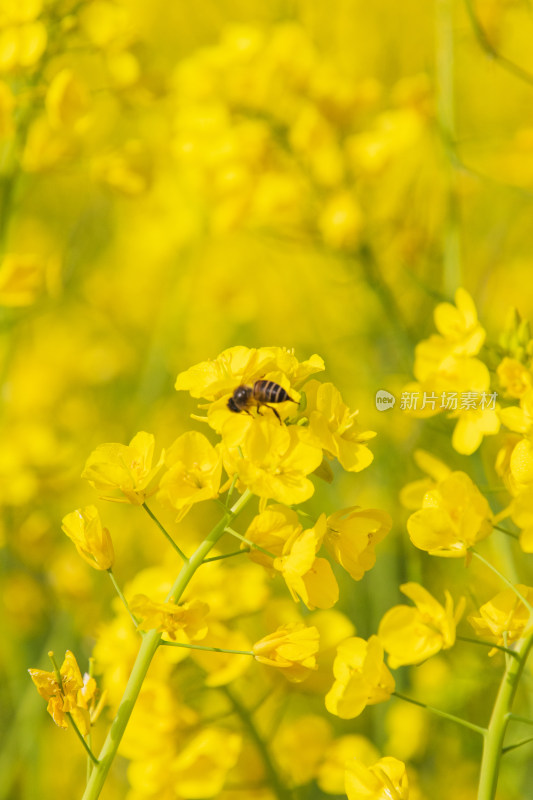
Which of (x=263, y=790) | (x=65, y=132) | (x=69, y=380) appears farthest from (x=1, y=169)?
(x=69, y=380)

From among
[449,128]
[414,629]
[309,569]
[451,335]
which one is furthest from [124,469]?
[449,128]

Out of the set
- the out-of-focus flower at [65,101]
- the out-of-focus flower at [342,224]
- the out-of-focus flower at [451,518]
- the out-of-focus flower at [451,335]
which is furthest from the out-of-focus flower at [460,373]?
the out-of-focus flower at [65,101]

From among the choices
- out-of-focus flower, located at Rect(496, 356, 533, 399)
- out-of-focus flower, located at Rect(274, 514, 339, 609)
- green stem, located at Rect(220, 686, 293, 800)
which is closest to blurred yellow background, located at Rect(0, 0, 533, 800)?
green stem, located at Rect(220, 686, 293, 800)

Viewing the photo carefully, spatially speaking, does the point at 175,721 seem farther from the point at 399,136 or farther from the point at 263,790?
the point at 399,136

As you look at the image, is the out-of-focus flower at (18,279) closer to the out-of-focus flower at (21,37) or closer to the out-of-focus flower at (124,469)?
the out-of-focus flower at (21,37)

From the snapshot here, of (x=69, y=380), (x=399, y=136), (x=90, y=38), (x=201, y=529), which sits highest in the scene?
(x=90, y=38)

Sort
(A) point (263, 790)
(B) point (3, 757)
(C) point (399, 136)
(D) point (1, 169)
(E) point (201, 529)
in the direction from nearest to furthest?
(A) point (263, 790) < (D) point (1, 169) < (B) point (3, 757) < (C) point (399, 136) < (E) point (201, 529)

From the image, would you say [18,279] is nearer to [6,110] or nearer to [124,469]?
[6,110]
